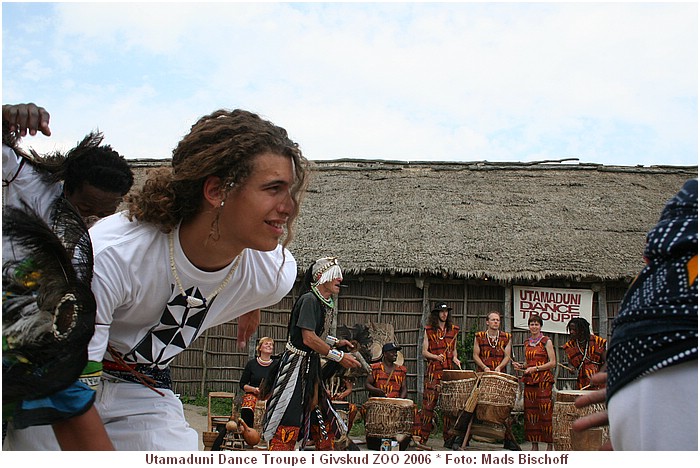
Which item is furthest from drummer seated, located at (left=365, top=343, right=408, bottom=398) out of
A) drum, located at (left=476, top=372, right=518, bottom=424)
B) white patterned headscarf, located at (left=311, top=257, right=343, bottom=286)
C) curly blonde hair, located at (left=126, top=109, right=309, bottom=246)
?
curly blonde hair, located at (left=126, top=109, right=309, bottom=246)

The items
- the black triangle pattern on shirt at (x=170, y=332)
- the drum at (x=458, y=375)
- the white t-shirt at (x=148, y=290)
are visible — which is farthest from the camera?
the drum at (x=458, y=375)

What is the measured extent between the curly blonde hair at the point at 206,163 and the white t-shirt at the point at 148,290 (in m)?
0.08

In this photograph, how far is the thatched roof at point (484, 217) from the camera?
536 inches

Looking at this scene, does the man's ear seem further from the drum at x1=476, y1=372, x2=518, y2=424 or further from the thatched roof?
the thatched roof

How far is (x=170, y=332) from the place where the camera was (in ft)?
9.90

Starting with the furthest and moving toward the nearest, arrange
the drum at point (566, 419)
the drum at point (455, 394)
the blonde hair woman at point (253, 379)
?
1. the drum at point (455, 394)
2. the drum at point (566, 419)
3. the blonde hair woman at point (253, 379)

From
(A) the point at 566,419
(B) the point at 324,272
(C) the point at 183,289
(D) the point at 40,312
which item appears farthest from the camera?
(A) the point at 566,419

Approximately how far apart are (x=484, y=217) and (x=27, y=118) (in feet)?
44.1

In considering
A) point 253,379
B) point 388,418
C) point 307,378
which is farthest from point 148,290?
point 388,418

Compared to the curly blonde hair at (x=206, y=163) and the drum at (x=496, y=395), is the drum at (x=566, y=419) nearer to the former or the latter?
the drum at (x=496, y=395)

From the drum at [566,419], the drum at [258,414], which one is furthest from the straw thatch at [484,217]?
the drum at [258,414]

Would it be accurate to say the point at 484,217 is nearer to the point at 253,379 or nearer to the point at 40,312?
the point at 253,379
